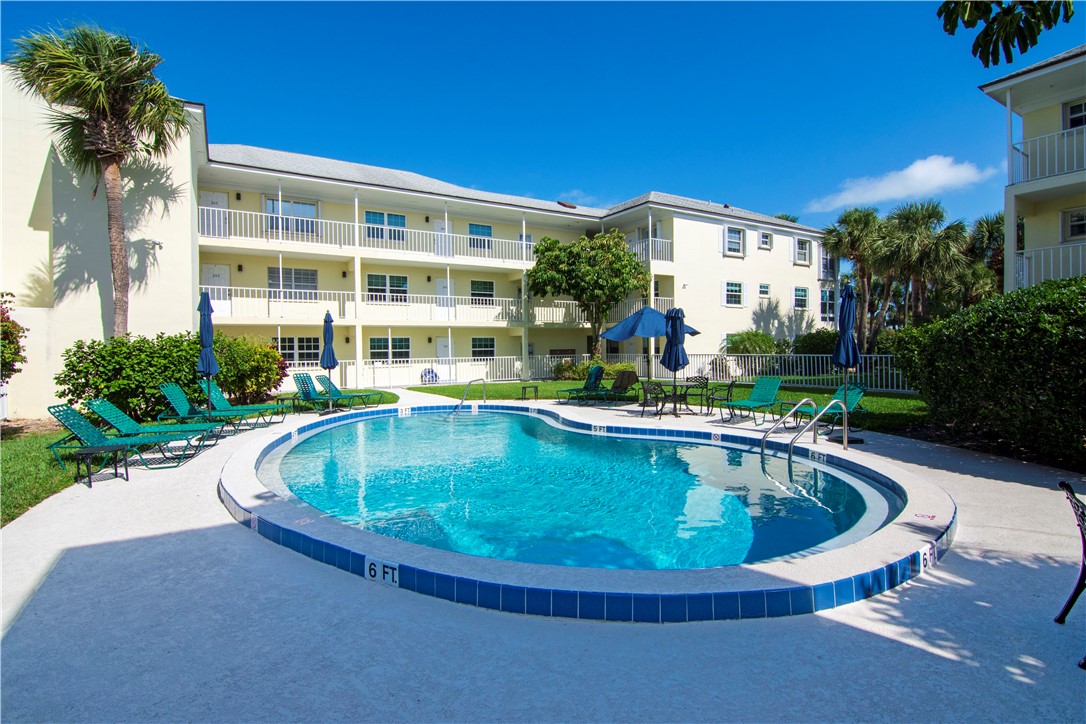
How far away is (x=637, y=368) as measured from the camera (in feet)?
81.3

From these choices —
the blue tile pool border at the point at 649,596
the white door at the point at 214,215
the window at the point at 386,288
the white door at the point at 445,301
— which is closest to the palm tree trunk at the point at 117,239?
the white door at the point at 214,215

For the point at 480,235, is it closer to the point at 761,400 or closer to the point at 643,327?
the point at 643,327

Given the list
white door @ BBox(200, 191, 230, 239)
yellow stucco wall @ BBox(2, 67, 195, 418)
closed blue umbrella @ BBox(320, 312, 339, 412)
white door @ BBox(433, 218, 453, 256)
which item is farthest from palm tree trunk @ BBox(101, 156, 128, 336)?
white door @ BBox(433, 218, 453, 256)

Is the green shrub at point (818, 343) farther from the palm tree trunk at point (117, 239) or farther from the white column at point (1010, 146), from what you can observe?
the palm tree trunk at point (117, 239)

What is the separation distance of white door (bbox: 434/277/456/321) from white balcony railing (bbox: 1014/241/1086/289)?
18877 millimetres

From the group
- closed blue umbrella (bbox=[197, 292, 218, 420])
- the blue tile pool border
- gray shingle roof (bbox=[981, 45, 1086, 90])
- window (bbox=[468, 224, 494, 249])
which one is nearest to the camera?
the blue tile pool border

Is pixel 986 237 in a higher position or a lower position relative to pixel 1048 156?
higher

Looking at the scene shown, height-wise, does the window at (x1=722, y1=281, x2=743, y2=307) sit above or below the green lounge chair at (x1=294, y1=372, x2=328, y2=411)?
above

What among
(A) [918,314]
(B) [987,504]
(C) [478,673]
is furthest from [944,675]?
(A) [918,314]

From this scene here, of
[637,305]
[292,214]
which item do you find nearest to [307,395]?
[292,214]

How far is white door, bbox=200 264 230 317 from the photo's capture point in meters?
19.4

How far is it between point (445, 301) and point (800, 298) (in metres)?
19.5

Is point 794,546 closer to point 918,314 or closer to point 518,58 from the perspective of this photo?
point 518,58

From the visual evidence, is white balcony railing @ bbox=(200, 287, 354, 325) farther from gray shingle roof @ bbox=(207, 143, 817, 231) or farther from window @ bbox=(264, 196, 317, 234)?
gray shingle roof @ bbox=(207, 143, 817, 231)
